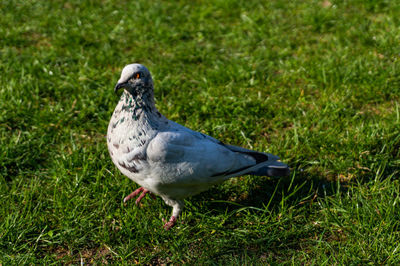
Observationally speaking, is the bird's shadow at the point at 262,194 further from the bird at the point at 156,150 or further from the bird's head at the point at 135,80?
the bird's head at the point at 135,80

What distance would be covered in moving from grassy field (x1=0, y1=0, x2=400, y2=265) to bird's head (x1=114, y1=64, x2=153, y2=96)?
905 millimetres

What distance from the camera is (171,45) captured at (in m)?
5.18

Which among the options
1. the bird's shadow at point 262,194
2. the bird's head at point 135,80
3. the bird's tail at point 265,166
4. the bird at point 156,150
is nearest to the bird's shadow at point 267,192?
the bird's shadow at point 262,194

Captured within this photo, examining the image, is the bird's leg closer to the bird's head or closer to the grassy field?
the grassy field

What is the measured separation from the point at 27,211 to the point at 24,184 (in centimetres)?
34

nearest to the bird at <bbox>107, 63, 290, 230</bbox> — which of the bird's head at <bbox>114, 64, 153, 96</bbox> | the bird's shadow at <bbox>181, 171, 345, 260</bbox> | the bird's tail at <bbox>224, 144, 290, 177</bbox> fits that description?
the bird's head at <bbox>114, 64, 153, 96</bbox>

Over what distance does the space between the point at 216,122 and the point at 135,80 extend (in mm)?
1395

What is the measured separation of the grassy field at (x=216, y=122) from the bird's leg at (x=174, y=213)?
0.05 m

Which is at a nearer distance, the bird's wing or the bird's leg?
the bird's wing

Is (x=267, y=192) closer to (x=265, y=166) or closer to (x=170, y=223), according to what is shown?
(x=265, y=166)

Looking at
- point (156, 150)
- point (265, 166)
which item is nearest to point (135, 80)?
point (156, 150)

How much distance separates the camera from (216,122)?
4004 mm

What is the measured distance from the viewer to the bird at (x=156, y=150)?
9.04 feet

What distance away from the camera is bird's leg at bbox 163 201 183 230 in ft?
10.1
